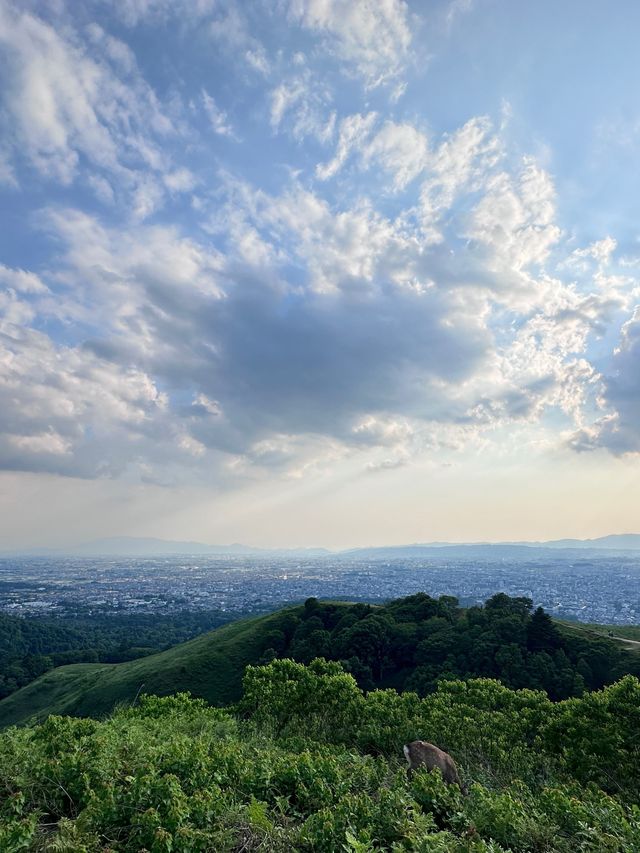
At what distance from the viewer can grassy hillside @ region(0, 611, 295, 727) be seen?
57.2m

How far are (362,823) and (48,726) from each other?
1285 cm

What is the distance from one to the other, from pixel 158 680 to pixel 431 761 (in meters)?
53.7

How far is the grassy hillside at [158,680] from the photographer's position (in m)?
57.2

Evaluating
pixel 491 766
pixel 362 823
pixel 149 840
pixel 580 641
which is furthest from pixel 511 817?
pixel 580 641

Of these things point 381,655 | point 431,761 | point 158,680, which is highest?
point 431,761

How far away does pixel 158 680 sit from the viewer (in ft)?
192

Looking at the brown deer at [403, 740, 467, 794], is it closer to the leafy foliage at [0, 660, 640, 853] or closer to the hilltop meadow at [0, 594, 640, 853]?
the leafy foliage at [0, 660, 640, 853]

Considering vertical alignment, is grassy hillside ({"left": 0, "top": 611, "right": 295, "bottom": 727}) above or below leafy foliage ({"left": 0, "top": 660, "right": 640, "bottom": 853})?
below

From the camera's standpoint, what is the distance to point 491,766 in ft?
60.5

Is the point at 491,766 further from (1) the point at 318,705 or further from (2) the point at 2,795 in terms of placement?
(2) the point at 2,795

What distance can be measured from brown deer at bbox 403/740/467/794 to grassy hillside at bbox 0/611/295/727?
44.6 meters

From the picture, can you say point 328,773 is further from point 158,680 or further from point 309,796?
point 158,680

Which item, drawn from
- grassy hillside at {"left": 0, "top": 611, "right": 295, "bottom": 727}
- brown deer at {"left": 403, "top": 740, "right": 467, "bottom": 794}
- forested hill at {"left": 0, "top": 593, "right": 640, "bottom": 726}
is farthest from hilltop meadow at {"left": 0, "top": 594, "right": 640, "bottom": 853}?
grassy hillside at {"left": 0, "top": 611, "right": 295, "bottom": 727}

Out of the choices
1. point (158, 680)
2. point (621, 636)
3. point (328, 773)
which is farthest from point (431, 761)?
point (621, 636)
